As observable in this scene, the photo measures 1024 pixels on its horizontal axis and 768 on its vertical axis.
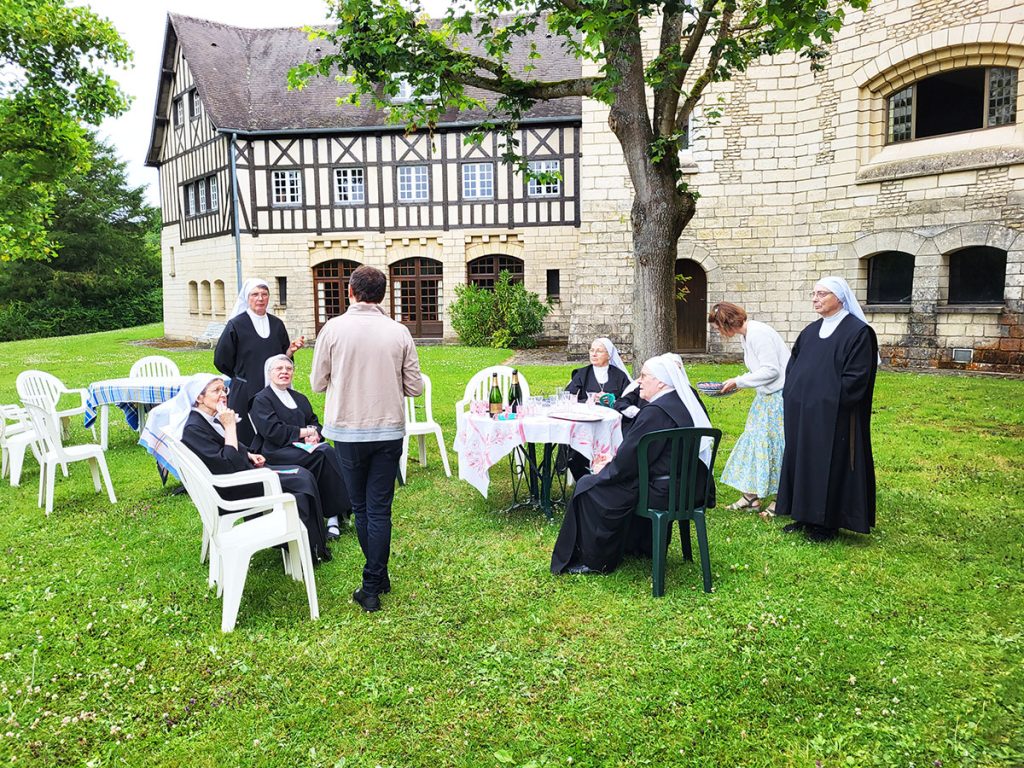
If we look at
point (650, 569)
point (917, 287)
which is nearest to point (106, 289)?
point (917, 287)

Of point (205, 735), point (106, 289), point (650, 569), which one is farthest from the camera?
point (106, 289)

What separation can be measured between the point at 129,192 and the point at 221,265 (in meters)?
19.9

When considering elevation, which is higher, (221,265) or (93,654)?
(221,265)

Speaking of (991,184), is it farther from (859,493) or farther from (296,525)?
(296,525)

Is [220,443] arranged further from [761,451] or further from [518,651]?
[761,451]

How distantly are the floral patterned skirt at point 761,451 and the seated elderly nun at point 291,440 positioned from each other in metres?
3.25

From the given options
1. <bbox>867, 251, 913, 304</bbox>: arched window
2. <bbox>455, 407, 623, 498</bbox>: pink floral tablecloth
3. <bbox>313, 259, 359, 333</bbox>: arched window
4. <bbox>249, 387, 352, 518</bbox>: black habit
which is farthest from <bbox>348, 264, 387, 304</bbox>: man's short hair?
<bbox>313, 259, 359, 333</bbox>: arched window

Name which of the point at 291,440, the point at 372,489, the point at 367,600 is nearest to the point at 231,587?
the point at 367,600

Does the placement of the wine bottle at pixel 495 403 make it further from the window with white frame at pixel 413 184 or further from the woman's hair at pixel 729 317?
the window with white frame at pixel 413 184

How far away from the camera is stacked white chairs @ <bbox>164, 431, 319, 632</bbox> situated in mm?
4109

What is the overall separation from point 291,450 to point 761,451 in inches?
151

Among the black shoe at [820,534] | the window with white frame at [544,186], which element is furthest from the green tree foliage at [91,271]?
the black shoe at [820,534]

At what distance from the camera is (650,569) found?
490 centimetres

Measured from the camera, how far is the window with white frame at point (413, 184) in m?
22.1
